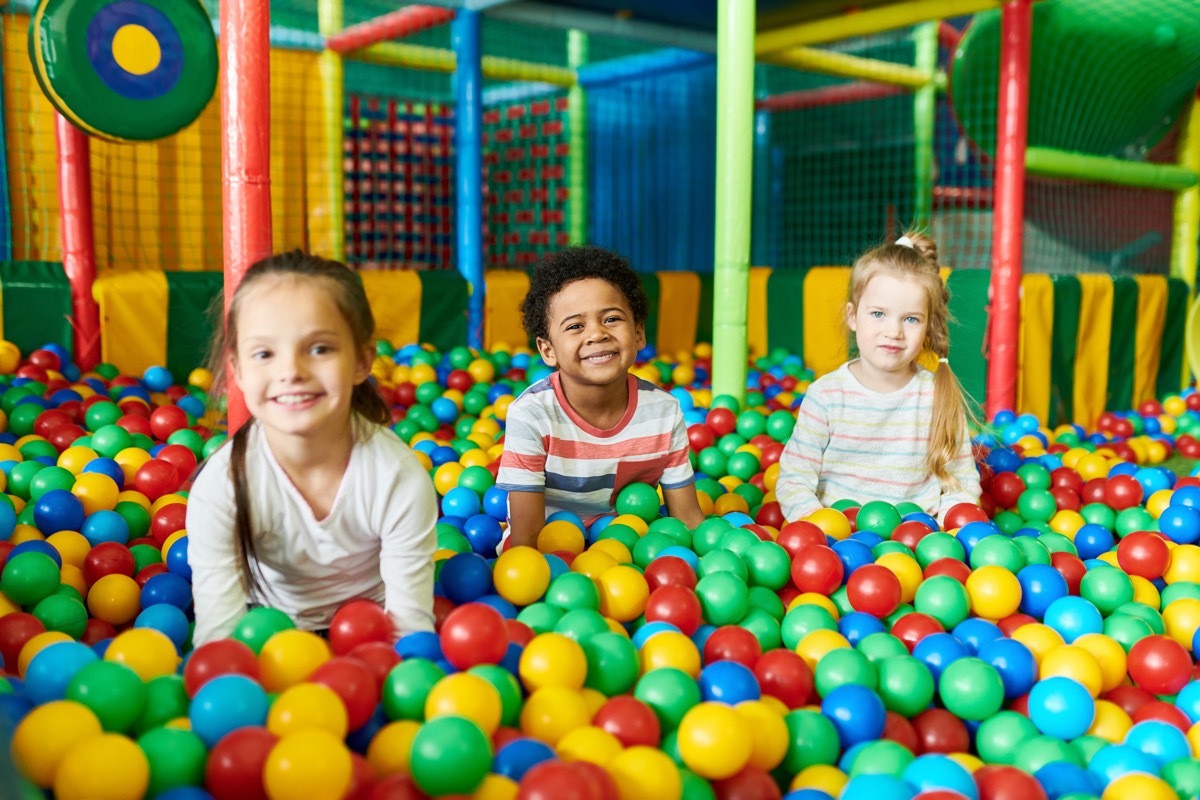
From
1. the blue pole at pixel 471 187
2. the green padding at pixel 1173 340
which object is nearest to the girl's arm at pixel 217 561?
the blue pole at pixel 471 187

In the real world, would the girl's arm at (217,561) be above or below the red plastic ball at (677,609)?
above

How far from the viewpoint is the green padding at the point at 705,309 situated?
520cm

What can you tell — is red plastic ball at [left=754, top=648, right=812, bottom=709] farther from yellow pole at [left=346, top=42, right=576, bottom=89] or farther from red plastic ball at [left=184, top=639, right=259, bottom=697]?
yellow pole at [left=346, top=42, right=576, bottom=89]

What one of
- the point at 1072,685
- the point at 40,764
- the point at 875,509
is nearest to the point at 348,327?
the point at 40,764

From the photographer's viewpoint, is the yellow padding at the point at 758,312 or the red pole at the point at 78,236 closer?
the red pole at the point at 78,236

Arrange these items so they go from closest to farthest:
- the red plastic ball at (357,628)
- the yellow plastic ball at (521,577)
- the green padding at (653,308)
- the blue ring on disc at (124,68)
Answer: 1. the red plastic ball at (357,628)
2. the yellow plastic ball at (521,577)
3. the blue ring on disc at (124,68)
4. the green padding at (653,308)

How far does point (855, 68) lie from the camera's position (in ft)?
16.9

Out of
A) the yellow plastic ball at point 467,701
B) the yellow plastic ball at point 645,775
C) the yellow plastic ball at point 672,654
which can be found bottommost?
the yellow plastic ball at point 645,775

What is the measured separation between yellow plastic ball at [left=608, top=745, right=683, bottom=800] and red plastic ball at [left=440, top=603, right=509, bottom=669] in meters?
0.23

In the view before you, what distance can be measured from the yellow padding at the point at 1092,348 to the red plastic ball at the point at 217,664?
143 inches

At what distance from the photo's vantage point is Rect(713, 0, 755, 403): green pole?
2.95 m

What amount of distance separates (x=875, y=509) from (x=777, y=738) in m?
0.94

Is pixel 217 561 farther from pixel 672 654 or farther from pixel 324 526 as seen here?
pixel 672 654

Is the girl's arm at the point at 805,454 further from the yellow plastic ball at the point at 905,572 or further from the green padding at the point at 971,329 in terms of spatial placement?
the green padding at the point at 971,329
